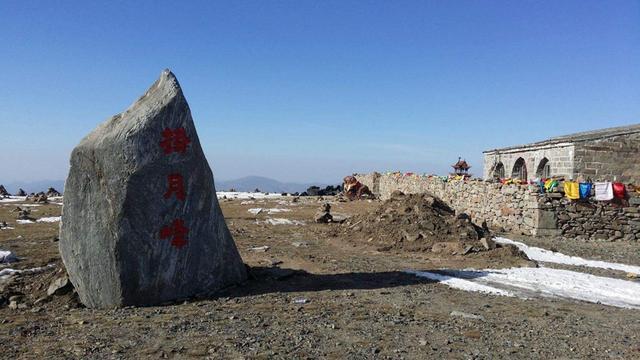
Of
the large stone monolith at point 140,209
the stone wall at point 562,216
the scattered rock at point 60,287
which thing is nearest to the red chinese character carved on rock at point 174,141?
the large stone monolith at point 140,209

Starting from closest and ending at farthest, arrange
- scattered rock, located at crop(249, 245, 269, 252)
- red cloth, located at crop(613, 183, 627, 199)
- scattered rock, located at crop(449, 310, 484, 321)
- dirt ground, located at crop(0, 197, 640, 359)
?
dirt ground, located at crop(0, 197, 640, 359) → scattered rock, located at crop(449, 310, 484, 321) → scattered rock, located at crop(249, 245, 269, 252) → red cloth, located at crop(613, 183, 627, 199)

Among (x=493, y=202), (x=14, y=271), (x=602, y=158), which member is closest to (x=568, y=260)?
(x=493, y=202)

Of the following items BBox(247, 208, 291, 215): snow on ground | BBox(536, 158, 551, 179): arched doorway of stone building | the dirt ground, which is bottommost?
the dirt ground

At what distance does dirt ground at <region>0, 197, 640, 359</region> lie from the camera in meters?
4.87

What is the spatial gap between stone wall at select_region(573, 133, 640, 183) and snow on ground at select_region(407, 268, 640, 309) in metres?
10.9

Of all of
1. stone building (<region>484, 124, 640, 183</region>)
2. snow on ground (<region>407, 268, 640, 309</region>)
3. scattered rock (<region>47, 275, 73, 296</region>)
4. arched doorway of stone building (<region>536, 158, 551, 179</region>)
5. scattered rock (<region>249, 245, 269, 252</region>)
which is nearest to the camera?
scattered rock (<region>47, 275, 73, 296</region>)

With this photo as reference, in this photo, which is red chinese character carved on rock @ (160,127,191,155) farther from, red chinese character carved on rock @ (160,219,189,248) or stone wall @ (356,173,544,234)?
stone wall @ (356,173,544,234)

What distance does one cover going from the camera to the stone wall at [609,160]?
18.9 meters

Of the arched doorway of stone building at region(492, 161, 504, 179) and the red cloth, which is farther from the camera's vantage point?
the arched doorway of stone building at region(492, 161, 504, 179)

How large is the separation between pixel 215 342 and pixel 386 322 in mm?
2041

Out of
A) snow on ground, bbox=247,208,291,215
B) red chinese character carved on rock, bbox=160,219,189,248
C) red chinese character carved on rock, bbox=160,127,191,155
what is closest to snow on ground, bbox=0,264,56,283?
red chinese character carved on rock, bbox=160,219,189,248

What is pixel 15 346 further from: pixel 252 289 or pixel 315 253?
pixel 315 253

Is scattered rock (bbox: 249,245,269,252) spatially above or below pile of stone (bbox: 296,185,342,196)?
below

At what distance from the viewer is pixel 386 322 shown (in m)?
5.80
